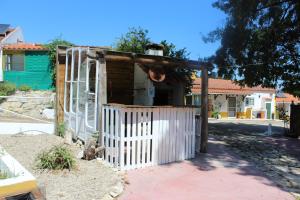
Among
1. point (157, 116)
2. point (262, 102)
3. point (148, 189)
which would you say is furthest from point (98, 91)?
point (262, 102)

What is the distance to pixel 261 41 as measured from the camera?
14.9 meters

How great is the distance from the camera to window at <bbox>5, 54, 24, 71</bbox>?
2003 centimetres

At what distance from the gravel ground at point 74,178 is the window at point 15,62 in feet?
40.0

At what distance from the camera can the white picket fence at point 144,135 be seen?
7773 mm

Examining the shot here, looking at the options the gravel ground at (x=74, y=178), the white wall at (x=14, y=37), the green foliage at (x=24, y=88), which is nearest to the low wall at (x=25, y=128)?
the gravel ground at (x=74, y=178)

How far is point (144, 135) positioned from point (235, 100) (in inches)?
1033

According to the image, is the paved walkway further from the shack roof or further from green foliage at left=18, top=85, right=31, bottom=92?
green foliage at left=18, top=85, right=31, bottom=92

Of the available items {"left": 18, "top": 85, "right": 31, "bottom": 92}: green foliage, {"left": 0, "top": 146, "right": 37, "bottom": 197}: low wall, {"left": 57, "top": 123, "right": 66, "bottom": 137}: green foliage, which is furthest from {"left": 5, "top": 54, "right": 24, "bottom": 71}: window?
{"left": 0, "top": 146, "right": 37, "bottom": 197}: low wall

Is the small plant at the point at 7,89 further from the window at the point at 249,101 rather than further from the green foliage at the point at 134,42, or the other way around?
the window at the point at 249,101

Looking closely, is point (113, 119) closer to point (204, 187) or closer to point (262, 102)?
point (204, 187)

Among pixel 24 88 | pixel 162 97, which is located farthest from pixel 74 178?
pixel 24 88

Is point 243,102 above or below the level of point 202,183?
above

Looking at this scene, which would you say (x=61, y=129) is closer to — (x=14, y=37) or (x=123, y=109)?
(x=123, y=109)

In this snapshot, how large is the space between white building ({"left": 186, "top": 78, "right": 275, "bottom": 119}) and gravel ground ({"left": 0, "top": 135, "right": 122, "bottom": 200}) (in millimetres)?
21069
